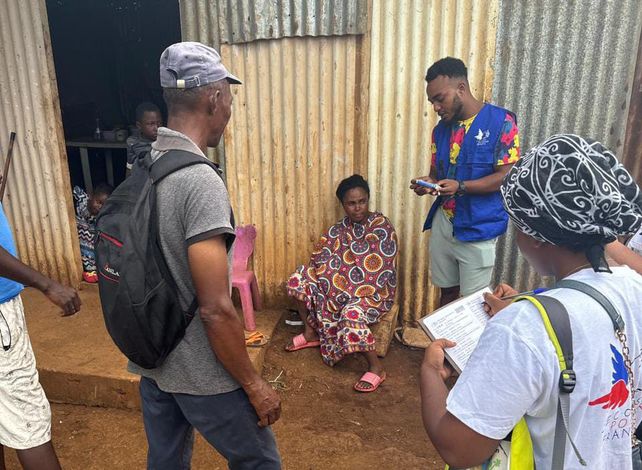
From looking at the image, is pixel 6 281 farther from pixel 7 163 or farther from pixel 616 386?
pixel 7 163

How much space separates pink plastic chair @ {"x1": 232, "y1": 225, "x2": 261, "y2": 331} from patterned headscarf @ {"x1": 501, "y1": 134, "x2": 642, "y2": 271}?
2849 millimetres

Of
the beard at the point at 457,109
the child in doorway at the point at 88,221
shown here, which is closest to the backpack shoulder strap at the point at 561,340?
the beard at the point at 457,109

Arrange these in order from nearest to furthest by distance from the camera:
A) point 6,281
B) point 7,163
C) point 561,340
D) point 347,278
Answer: point 561,340, point 6,281, point 347,278, point 7,163

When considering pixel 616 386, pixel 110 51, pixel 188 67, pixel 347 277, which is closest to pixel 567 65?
pixel 347 277

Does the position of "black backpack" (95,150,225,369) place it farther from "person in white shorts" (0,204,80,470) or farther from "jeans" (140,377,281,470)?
"person in white shorts" (0,204,80,470)

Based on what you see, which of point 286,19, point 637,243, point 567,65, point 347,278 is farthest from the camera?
point 347,278

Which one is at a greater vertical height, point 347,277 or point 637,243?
point 637,243

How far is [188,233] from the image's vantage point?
1486 millimetres

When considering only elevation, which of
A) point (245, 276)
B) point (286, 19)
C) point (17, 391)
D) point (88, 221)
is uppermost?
point (286, 19)

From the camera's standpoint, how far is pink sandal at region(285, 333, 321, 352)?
400cm

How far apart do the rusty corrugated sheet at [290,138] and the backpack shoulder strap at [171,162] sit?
8.31 feet

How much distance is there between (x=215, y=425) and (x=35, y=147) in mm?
3688

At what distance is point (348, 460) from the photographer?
2855 millimetres

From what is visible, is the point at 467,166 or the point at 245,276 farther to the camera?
the point at 245,276
